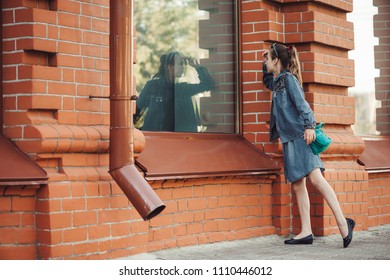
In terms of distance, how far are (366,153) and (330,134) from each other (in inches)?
44.5

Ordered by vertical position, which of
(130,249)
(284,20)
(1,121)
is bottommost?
(130,249)

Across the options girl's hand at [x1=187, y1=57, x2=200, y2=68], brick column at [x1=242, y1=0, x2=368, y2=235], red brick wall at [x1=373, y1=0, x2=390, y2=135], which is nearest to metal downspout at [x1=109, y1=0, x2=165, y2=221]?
girl's hand at [x1=187, y1=57, x2=200, y2=68]

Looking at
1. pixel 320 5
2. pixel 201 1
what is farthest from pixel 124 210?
pixel 320 5

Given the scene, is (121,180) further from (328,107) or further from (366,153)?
(366,153)

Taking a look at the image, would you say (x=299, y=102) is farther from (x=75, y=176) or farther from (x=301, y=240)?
(x=75, y=176)

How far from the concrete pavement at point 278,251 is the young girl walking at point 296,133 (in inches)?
7.1

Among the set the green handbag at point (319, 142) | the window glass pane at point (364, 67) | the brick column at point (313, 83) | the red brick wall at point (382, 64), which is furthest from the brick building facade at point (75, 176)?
the red brick wall at point (382, 64)

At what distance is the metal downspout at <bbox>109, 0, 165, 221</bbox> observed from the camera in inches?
247

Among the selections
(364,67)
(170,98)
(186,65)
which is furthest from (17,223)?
(364,67)

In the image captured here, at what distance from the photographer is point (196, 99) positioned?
795cm

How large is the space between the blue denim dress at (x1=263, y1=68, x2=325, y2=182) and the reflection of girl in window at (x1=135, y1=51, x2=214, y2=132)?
808mm

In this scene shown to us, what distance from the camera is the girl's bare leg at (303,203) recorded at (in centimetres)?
754

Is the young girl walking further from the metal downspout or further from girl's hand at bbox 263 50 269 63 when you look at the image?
the metal downspout

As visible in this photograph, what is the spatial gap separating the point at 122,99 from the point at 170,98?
141 centimetres
